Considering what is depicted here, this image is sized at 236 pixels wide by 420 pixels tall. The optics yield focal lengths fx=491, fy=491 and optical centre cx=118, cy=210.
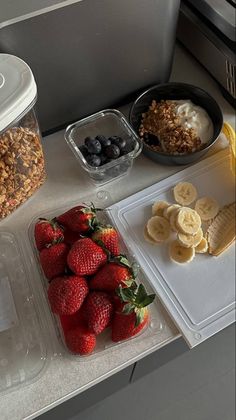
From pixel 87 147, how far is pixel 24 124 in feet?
0.41

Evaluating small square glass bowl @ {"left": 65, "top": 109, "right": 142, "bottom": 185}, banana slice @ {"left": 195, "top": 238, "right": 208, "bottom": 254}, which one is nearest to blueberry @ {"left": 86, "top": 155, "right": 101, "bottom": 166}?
small square glass bowl @ {"left": 65, "top": 109, "right": 142, "bottom": 185}

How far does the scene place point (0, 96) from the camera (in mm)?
637

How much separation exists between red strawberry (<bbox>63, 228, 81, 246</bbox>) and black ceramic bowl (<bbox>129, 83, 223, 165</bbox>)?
0.67 ft

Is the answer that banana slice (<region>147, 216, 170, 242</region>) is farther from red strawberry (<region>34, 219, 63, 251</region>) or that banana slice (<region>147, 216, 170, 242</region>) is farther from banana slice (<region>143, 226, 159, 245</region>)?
red strawberry (<region>34, 219, 63, 251</region>)

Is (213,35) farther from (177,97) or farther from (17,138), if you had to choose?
(17,138)

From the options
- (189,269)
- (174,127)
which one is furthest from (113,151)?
(189,269)

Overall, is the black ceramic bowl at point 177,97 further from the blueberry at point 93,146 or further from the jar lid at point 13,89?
the jar lid at point 13,89

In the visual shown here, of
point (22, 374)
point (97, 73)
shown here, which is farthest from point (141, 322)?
point (97, 73)

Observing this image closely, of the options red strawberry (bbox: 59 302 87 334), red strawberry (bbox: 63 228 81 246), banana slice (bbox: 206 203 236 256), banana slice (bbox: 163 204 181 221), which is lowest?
red strawberry (bbox: 59 302 87 334)

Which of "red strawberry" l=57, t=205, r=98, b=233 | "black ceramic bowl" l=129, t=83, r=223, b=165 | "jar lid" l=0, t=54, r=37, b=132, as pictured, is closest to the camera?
"jar lid" l=0, t=54, r=37, b=132

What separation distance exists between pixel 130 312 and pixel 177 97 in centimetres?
43

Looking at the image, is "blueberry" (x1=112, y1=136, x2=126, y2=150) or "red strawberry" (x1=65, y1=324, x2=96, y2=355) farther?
"blueberry" (x1=112, y1=136, x2=126, y2=150)

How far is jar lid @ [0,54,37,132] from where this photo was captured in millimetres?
634

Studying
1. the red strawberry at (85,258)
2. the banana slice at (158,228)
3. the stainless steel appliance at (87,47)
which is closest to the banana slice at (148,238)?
the banana slice at (158,228)
